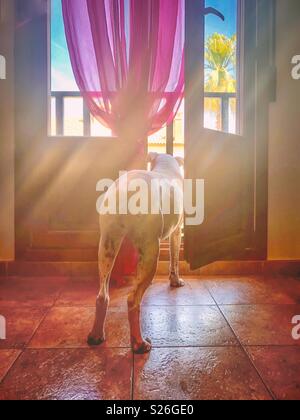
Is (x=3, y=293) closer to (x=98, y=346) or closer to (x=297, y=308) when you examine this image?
(x=98, y=346)

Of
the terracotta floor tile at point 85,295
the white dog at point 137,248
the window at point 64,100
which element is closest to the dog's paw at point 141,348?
the white dog at point 137,248

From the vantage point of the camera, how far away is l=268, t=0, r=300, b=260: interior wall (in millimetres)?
2689

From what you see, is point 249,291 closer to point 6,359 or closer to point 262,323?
point 262,323

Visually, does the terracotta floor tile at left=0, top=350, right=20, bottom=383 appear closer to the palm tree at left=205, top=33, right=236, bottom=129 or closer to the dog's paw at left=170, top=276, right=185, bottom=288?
the dog's paw at left=170, top=276, right=185, bottom=288

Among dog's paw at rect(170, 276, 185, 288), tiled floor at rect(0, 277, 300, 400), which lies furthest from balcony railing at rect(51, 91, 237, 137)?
tiled floor at rect(0, 277, 300, 400)

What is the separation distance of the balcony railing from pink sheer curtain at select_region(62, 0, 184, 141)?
590 millimetres

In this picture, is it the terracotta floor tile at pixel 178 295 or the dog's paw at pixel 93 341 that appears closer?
the dog's paw at pixel 93 341

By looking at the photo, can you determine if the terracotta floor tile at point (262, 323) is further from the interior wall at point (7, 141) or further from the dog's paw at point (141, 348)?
the interior wall at point (7, 141)

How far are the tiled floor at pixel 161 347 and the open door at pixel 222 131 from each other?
1.20ft

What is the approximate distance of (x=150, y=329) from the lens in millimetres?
1626

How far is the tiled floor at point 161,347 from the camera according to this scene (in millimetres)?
1108

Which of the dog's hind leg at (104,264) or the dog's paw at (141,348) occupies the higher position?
the dog's hind leg at (104,264)

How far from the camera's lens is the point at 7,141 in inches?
103

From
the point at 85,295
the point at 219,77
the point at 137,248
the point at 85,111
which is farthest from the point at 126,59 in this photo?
the point at 85,295
